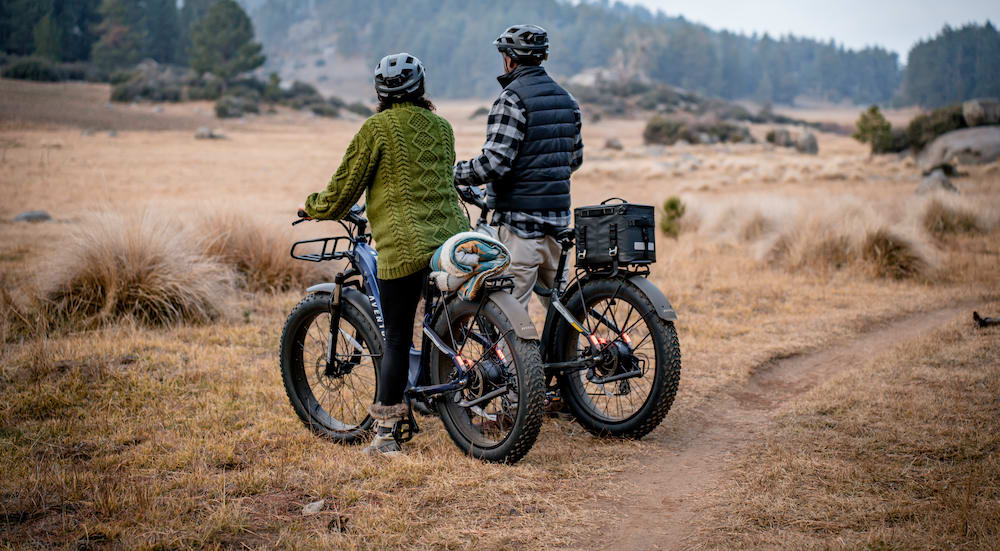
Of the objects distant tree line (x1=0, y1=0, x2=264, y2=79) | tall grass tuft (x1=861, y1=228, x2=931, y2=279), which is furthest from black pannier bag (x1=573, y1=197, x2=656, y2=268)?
distant tree line (x1=0, y1=0, x2=264, y2=79)

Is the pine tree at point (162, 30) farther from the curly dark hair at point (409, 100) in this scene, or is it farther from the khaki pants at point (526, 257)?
the curly dark hair at point (409, 100)

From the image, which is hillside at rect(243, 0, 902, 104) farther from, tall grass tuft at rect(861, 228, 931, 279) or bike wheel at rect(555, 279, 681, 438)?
bike wheel at rect(555, 279, 681, 438)

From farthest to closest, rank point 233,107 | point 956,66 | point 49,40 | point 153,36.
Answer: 1. point 956,66
2. point 153,36
3. point 233,107
4. point 49,40

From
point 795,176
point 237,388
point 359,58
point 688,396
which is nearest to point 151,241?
point 237,388

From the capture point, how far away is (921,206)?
13.4 meters

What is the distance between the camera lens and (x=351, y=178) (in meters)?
4.00

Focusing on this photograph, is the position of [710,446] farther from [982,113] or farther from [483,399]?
[982,113]

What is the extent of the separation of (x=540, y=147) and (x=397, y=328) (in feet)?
4.64

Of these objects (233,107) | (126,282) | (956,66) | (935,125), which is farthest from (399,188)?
(956,66)

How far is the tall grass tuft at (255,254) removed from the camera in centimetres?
890

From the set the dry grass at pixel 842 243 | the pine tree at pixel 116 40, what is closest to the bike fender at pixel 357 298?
the dry grass at pixel 842 243

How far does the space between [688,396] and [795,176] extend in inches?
977

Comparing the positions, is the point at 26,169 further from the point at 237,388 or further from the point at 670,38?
the point at 670,38

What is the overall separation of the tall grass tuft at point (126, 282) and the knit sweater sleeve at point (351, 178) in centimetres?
385
